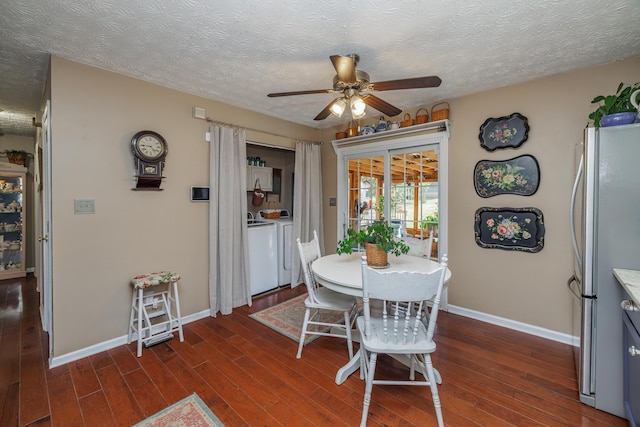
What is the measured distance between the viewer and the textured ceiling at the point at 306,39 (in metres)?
1.63

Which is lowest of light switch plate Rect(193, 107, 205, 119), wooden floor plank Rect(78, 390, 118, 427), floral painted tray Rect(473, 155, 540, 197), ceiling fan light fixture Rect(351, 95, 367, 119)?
wooden floor plank Rect(78, 390, 118, 427)

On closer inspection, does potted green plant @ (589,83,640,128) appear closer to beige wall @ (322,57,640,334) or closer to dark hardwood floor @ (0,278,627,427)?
beige wall @ (322,57,640,334)

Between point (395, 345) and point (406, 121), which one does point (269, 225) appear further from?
point (395, 345)

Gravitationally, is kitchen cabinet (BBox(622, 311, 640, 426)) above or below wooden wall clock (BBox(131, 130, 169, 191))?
below

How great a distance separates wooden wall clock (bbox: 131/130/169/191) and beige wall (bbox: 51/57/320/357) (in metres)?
0.09

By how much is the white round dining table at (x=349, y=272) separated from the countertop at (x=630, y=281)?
0.82 m

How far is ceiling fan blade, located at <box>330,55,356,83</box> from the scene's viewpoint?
173 centimetres

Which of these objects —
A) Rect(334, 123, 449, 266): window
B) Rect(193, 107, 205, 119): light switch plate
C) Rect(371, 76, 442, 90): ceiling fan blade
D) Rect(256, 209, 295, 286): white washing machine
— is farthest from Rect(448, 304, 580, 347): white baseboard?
Rect(193, 107, 205, 119): light switch plate

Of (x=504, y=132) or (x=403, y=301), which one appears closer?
(x=403, y=301)

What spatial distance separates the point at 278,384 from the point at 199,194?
2057 mm

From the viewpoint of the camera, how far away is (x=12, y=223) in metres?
4.47

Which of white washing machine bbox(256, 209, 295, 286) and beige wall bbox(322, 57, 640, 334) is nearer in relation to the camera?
beige wall bbox(322, 57, 640, 334)

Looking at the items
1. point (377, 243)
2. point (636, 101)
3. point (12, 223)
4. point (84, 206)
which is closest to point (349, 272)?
point (377, 243)

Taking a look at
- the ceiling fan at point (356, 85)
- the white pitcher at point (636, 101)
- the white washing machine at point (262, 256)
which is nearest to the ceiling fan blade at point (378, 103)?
the ceiling fan at point (356, 85)
